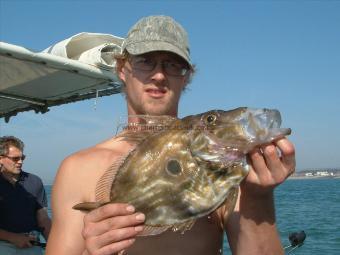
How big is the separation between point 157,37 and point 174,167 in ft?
3.67

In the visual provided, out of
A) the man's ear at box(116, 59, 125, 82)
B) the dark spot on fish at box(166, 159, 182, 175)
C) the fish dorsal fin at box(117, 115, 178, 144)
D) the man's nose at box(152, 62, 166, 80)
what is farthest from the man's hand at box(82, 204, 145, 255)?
the man's ear at box(116, 59, 125, 82)

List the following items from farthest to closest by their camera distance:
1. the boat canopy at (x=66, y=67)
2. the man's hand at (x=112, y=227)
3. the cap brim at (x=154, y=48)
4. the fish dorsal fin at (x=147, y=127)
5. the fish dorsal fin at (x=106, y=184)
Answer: the boat canopy at (x=66, y=67) → the cap brim at (x=154, y=48) → the fish dorsal fin at (x=147, y=127) → the fish dorsal fin at (x=106, y=184) → the man's hand at (x=112, y=227)

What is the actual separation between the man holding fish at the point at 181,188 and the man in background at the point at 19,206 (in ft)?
16.2

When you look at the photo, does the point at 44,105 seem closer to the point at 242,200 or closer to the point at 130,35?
the point at 130,35

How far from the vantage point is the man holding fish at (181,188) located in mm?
2512

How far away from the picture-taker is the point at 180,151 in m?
2.62

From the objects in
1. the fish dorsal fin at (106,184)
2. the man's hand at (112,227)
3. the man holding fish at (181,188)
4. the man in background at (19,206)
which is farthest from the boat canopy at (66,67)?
the man's hand at (112,227)

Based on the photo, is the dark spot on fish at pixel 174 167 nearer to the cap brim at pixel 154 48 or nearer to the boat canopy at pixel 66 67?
the cap brim at pixel 154 48

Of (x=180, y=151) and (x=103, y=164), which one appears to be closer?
(x=180, y=151)

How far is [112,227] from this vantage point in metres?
2.50

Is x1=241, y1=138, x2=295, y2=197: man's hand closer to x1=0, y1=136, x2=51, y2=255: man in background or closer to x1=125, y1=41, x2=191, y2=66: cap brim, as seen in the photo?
x1=125, y1=41, x2=191, y2=66: cap brim

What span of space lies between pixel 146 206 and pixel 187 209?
0.22 meters

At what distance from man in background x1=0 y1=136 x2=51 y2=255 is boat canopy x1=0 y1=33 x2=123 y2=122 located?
1.85 m

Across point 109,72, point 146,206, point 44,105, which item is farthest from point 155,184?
point 44,105
